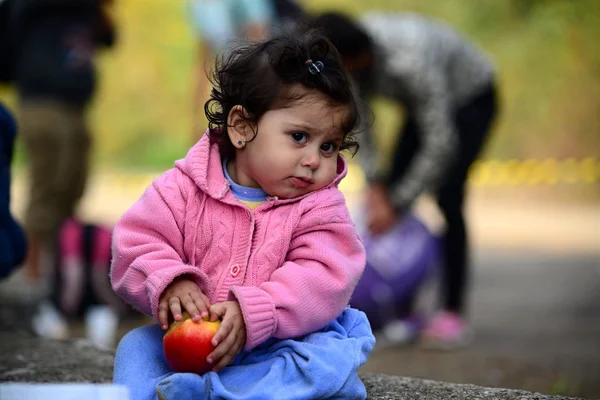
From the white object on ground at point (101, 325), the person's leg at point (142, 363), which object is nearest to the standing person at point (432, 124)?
the white object on ground at point (101, 325)

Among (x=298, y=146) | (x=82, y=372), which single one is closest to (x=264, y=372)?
(x=298, y=146)

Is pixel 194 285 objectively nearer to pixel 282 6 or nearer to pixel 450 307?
pixel 450 307

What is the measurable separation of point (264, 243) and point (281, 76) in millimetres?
382

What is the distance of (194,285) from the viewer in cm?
195

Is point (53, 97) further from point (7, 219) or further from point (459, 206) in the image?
point (7, 219)

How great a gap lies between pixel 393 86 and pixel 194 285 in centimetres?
286

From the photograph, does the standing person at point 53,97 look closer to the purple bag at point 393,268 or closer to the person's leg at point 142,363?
the purple bag at point 393,268

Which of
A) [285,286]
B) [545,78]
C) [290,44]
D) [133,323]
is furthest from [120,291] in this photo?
[545,78]

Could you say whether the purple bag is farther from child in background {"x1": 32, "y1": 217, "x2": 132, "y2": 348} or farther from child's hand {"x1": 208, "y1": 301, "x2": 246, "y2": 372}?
child's hand {"x1": 208, "y1": 301, "x2": 246, "y2": 372}

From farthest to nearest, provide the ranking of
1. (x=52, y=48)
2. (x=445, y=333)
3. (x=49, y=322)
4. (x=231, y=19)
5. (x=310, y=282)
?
(x=52, y=48), (x=231, y=19), (x=49, y=322), (x=445, y=333), (x=310, y=282)

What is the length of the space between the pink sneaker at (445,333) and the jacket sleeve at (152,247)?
2744 mm

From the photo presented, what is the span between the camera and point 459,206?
4.76m

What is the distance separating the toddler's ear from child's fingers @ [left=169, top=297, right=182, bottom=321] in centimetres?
42

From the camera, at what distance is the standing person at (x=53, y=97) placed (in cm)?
534
